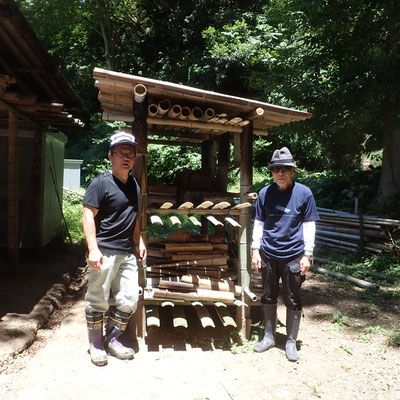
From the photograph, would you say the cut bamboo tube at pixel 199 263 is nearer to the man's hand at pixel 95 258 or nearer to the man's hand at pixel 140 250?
the man's hand at pixel 140 250

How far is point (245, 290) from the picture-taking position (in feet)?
14.6

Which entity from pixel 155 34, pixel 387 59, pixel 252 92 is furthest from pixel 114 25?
pixel 387 59

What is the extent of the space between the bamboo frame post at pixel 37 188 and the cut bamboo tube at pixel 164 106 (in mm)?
4838

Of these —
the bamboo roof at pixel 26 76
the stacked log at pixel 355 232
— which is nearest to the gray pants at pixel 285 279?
the bamboo roof at pixel 26 76

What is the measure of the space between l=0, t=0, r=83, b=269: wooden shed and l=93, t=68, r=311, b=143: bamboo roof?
169 cm

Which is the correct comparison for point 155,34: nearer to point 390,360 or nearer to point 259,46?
point 259,46

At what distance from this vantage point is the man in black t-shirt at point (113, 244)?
3.46 metres

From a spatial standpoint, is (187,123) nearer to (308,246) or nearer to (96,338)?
(308,246)

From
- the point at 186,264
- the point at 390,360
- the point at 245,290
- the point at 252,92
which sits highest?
the point at 252,92

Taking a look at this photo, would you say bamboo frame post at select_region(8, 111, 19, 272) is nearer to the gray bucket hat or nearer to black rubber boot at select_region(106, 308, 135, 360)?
black rubber boot at select_region(106, 308, 135, 360)


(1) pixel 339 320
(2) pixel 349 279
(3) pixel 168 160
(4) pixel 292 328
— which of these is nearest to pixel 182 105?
(4) pixel 292 328

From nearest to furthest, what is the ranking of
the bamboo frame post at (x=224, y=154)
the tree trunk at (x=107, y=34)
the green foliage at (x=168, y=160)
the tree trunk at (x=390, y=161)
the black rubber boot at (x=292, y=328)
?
the black rubber boot at (x=292, y=328) < the bamboo frame post at (x=224, y=154) < the tree trunk at (x=390, y=161) < the green foliage at (x=168, y=160) < the tree trunk at (x=107, y=34)

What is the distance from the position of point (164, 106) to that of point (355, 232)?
633cm

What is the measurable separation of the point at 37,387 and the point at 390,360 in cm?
362
